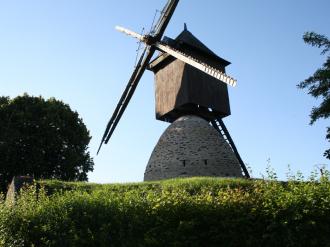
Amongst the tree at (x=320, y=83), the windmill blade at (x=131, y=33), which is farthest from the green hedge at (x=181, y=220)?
the windmill blade at (x=131, y=33)

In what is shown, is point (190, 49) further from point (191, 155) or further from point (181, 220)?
point (181, 220)

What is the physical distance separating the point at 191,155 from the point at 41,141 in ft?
37.5

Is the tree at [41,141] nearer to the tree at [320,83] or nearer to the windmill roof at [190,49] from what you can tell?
the windmill roof at [190,49]

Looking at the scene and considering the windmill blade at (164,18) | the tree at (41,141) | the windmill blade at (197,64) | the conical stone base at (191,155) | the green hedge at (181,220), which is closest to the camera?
the green hedge at (181,220)

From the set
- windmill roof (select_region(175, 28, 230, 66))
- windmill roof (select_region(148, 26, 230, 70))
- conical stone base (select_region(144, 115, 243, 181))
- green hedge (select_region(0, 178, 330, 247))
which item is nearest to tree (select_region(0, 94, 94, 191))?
windmill roof (select_region(148, 26, 230, 70))

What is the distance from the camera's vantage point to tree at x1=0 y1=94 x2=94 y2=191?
2661cm

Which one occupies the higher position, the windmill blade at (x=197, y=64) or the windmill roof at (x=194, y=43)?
the windmill roof at (x=194, y=43)

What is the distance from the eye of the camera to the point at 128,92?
2406 cm

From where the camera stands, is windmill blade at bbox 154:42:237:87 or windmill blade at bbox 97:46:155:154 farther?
windmill blade at bbox 97:46:155:154

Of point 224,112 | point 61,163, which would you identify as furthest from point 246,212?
point 61,163

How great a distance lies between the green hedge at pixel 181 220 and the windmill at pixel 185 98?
8.28 m

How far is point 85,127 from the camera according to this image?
30203 mm

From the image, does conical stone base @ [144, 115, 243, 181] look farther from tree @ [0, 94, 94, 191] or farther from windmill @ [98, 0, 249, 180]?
tree @ [0, 94, 94, 191]

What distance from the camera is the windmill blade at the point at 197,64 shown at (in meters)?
19.6
